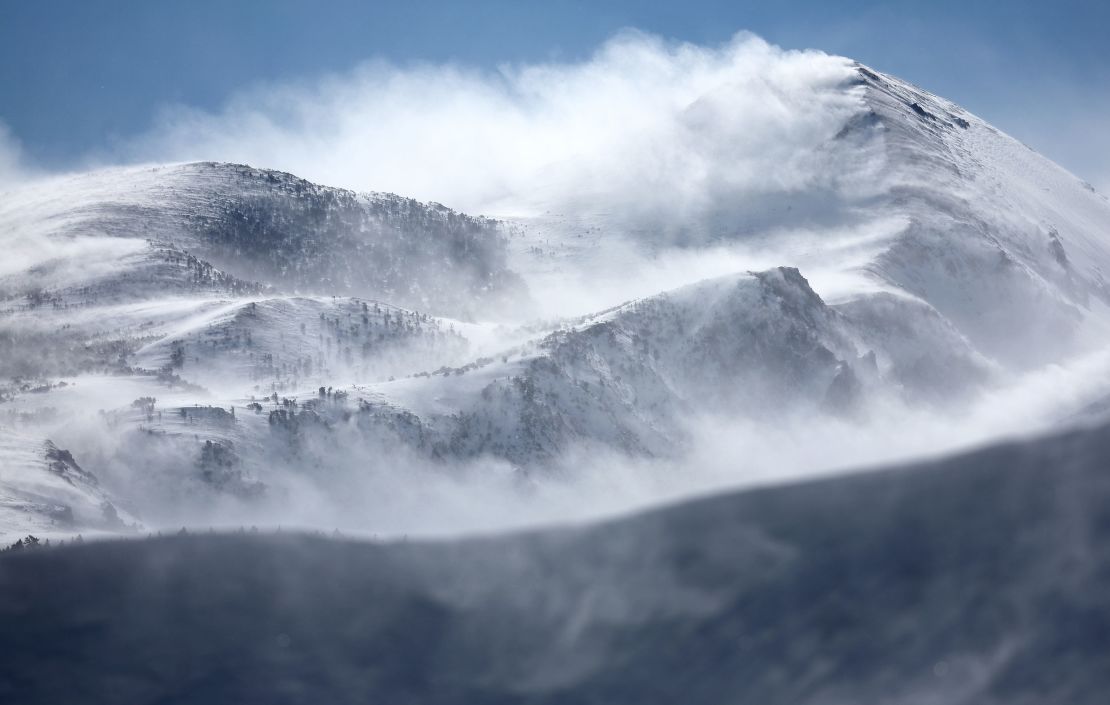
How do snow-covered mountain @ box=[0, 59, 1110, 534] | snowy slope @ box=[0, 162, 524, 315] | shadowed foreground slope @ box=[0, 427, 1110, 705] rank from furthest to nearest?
1. snowy slope @ box=[0, 162, 524, 315]
2. snow-covered mountain @ box=[0, 59, 1110, 534]
3. shadowed foreground slope @ box=[0, 427, 1110, 705]

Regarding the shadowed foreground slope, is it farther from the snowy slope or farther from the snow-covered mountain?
the snowy slope

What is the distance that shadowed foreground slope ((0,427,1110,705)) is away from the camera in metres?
10.6

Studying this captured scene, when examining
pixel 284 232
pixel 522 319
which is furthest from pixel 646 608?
pixel 284 232

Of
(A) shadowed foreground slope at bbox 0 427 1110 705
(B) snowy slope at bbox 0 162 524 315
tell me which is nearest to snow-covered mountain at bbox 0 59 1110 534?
(B) snowy slope at bbox 0 162 524 315

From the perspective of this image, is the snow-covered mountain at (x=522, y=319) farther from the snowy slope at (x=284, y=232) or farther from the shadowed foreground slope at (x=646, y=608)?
the shadowed foreground slope at (x=646, y=608)

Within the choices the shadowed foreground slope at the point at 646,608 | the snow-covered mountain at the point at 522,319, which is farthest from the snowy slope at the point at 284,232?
the shadowed foreground slope at the point at 646,608

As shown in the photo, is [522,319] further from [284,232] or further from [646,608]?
[646,608]

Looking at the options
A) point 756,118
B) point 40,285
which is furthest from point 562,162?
point 40,285

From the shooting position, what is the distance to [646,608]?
41.0 ft

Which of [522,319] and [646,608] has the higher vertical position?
[522,319]

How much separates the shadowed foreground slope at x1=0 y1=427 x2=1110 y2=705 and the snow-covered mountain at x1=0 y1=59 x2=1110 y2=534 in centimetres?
377

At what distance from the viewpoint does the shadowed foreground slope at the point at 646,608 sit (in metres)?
10.6

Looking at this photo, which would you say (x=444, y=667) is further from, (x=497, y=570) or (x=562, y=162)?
(x=562, y=162)

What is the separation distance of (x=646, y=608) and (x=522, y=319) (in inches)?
3994
